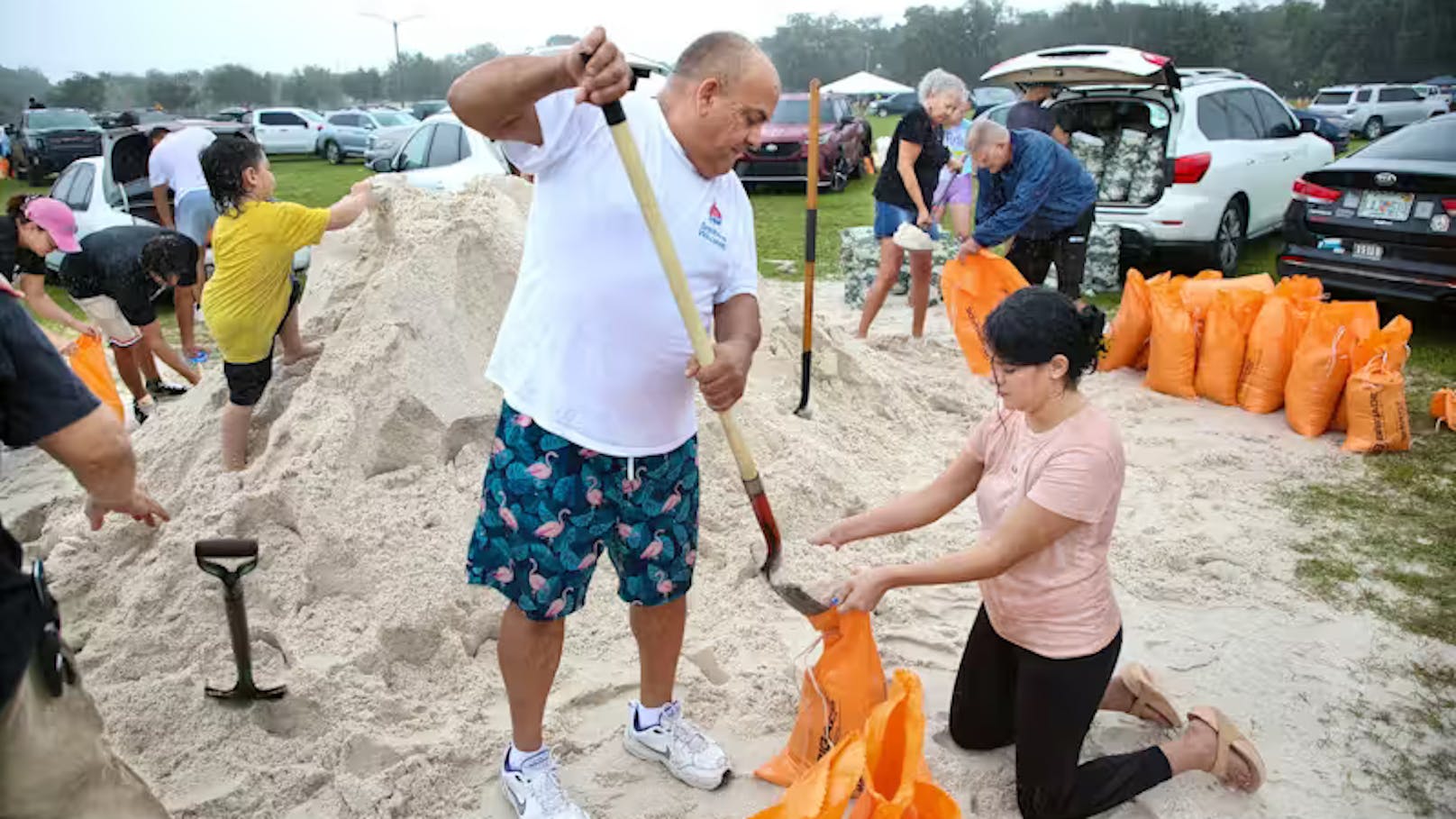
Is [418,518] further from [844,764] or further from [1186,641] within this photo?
[1186,641]

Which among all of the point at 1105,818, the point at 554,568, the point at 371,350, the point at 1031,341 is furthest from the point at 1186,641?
the point at 371,350

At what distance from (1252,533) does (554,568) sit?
10.1 ft

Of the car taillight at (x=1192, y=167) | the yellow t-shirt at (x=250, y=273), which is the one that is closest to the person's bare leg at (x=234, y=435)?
the yellow t-shirt at (x=250, y=273)

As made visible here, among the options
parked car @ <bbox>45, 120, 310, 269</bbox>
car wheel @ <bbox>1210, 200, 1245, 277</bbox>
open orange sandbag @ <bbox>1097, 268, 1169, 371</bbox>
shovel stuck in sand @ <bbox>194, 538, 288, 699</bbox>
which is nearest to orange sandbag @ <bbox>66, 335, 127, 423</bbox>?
shovel stuck in sand @ <bbox>194, 538, 288, 699</bbox>

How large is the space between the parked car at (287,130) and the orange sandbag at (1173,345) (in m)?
24.7

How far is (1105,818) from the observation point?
2342mm

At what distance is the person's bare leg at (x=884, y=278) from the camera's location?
6094 millimetres

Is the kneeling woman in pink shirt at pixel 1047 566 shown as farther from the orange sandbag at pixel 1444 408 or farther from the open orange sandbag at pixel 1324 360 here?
the orange sandbag at pixel 1444 408

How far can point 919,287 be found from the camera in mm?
6355

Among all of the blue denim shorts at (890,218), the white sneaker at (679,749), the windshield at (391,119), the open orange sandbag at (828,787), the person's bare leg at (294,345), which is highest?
the windshield at (391,119)

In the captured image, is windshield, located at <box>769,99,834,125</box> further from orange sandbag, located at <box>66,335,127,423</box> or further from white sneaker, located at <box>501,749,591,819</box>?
white sneaker, located at <box>501,749,591,819</box>

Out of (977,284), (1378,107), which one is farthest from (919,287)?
(1378,107)

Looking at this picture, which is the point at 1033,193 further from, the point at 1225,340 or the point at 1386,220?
the point at 1386,220

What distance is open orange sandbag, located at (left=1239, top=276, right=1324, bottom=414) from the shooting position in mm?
4941
